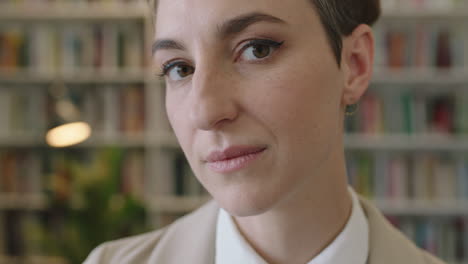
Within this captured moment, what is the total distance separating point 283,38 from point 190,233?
0.43 meters

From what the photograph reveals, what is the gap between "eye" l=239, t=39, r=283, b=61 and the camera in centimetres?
72

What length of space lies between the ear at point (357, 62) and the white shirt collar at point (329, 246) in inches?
8.7

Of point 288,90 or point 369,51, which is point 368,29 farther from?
point 288,90

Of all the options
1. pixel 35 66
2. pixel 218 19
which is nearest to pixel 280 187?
pixel 218 19

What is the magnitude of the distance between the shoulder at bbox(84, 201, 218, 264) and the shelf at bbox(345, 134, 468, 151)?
2358 millimetres

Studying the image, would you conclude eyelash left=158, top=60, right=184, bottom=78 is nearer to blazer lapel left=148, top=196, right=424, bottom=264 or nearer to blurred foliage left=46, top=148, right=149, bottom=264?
blazer lapel left=148, top=196, right=424, bottom=264

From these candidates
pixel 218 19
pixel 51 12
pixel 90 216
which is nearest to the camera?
pixel 218 19

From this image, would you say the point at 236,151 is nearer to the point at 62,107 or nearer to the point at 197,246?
the point at 197,246

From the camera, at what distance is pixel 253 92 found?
702 millimetres

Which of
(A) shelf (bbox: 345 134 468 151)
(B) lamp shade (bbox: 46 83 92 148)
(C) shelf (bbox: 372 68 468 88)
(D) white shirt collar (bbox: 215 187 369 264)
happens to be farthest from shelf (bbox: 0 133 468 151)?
(D) white shirt collar (bbox: 215 187 369 264)

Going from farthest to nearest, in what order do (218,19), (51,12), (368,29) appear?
1. (51,12)
2. (368,29)
3. (218,19)

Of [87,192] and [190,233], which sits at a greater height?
[190,233]

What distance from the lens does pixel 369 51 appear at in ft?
2.83

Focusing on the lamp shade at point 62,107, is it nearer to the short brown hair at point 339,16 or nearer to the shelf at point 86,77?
the shelf at point 86,77
